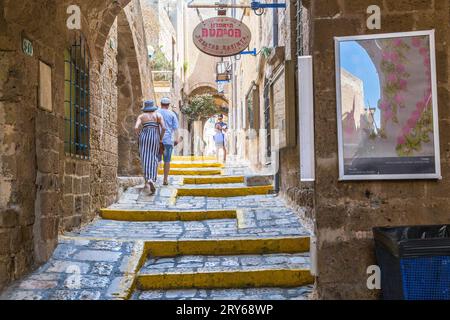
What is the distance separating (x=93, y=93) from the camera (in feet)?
21.9

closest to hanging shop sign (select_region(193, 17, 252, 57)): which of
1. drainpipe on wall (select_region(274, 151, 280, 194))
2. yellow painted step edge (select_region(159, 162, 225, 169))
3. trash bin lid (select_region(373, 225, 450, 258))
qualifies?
drainpipe on wall (select_region(274, 151, 280, 194))

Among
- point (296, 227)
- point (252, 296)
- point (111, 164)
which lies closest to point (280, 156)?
point (296, 227)

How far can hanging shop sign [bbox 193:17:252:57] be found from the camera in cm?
889

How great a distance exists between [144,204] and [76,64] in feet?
8.49

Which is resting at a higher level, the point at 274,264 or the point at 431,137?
the point at 431,137

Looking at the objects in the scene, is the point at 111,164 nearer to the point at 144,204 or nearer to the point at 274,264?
the point at 144,204

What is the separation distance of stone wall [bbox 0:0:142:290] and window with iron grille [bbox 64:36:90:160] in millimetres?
197

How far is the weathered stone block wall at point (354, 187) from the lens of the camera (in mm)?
3818

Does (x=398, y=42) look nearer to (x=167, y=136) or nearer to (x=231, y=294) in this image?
(x=231, y=294)

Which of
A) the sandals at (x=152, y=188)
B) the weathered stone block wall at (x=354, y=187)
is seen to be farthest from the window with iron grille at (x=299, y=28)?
the sandals at (x=152, y=188)

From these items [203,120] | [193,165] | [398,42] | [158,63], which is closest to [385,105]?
[398,42]

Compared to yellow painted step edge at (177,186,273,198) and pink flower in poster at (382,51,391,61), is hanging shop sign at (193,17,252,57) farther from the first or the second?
pink flower in poster at (382,51,391,61)

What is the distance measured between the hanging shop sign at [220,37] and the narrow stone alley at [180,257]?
2977 millimetres

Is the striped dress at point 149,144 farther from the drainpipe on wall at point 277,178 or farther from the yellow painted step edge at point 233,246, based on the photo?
the yellow painted step edge at point 233,246
